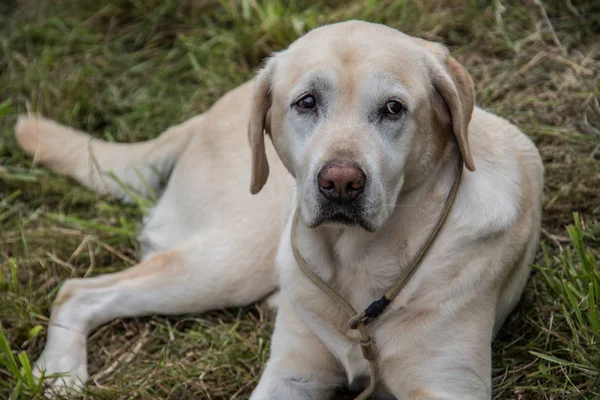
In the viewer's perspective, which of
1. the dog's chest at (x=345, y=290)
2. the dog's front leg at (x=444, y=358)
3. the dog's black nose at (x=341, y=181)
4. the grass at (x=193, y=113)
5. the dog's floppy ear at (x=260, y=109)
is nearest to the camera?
the dog's black nose at (x=341, y=181)

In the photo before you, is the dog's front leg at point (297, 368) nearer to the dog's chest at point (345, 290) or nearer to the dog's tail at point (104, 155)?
the dog's chest at point (345, 290)

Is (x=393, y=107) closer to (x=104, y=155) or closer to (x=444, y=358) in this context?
(x=444, y=358)

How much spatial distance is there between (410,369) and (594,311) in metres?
0.63

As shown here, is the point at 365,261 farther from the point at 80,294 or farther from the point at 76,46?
the point at 76,46

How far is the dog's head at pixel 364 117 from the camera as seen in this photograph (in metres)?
2.65

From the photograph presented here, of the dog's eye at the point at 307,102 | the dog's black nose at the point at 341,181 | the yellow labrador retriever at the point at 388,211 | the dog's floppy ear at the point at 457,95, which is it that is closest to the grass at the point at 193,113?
the yellow labrador retriever at the point at 388,211

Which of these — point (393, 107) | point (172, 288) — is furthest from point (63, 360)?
point (393, 107)

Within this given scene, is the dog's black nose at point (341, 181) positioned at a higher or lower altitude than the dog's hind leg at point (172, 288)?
higher

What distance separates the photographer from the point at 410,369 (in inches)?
114

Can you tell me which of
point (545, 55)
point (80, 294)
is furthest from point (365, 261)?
point (545, 55)

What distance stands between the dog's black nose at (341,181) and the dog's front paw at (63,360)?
138 cm

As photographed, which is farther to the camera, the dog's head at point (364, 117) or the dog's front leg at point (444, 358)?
the dog's front leg at point (444, 358)

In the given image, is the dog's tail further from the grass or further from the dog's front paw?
the dog's front paw

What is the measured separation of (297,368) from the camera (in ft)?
10.5
